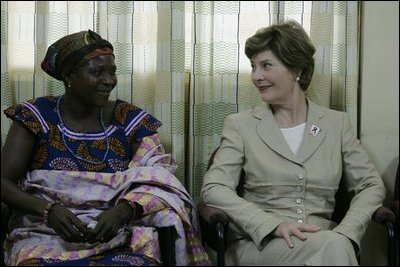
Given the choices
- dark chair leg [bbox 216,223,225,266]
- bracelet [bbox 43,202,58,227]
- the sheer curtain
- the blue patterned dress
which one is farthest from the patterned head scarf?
dark chair leg [bbox 216,223,225,266]

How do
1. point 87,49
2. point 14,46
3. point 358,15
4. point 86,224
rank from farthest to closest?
point 14,46, point 358,15, point 87,49, point 86,224

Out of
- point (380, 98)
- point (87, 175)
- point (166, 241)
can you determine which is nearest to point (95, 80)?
point (87, 175)

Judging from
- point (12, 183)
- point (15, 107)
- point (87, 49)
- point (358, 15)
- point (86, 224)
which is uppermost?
point (358, 15)

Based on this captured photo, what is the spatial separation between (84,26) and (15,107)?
1.93 ft

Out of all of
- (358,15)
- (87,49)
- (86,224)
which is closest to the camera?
(86,224)

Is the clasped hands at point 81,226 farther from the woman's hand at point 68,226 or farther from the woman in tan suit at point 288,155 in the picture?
the woman in tan suit at point 288,155

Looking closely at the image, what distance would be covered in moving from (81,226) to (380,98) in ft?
3.42

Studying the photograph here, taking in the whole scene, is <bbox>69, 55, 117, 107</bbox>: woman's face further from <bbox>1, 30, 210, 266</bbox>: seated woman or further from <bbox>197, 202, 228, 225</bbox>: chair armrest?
<bbox>197, 202, 228, 225</bbox>: chair armrest

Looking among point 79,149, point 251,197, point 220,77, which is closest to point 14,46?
point 79,149

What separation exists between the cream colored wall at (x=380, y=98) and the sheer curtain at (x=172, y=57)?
1.10 ft

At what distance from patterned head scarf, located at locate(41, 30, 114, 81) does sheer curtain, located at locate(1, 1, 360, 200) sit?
0.39 meters

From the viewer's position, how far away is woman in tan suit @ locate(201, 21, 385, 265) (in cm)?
225

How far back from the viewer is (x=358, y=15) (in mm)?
2459

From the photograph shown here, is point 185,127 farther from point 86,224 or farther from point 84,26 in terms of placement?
point 86,224
